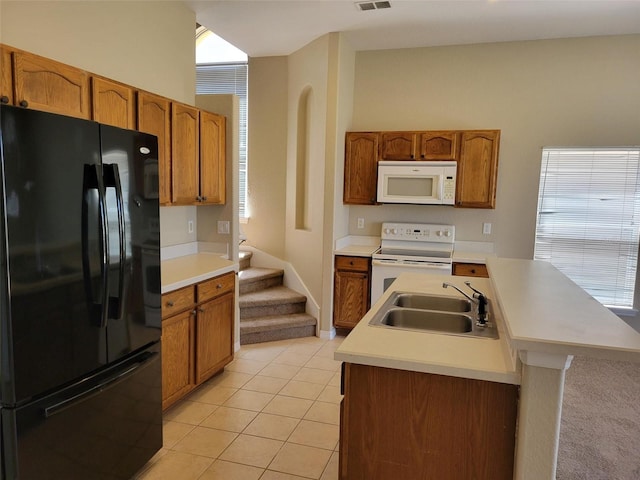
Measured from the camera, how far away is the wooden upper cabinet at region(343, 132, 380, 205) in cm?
472

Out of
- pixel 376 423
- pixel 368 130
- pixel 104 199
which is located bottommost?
pixel 376 423

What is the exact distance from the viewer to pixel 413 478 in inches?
64.7

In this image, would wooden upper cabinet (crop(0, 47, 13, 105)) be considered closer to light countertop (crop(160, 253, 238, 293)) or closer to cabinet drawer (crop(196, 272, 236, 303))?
light countertop (crop(160, 253, 238, 293))

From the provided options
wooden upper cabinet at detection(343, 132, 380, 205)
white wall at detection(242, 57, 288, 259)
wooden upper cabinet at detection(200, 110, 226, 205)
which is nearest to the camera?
wooden upper cabinet at detection(200, 110, 226, 205)

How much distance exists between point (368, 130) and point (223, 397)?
10.5ft

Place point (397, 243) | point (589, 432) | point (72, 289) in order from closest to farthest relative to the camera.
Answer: point (72, 289) → point (589, 432) → point (397, 243)

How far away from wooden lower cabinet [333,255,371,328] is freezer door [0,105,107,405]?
2.89 m

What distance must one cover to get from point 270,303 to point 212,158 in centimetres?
174

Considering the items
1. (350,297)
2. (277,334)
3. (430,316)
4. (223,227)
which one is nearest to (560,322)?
(430,316)

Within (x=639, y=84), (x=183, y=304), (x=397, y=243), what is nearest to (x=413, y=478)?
(x=183, y=304)

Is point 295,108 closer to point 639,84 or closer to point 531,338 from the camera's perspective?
point 639,84

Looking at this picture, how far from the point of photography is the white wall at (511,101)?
4395 mm

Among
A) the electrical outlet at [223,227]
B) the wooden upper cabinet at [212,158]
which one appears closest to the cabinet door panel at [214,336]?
the electrical outlet at [223,227]

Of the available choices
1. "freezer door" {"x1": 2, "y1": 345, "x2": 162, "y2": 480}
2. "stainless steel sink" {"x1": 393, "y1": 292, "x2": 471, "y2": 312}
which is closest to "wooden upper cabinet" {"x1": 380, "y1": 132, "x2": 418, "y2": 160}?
"stainless steel sink" {"x1": 393, "y1": 292, "x2": 471, "y2": 312}
